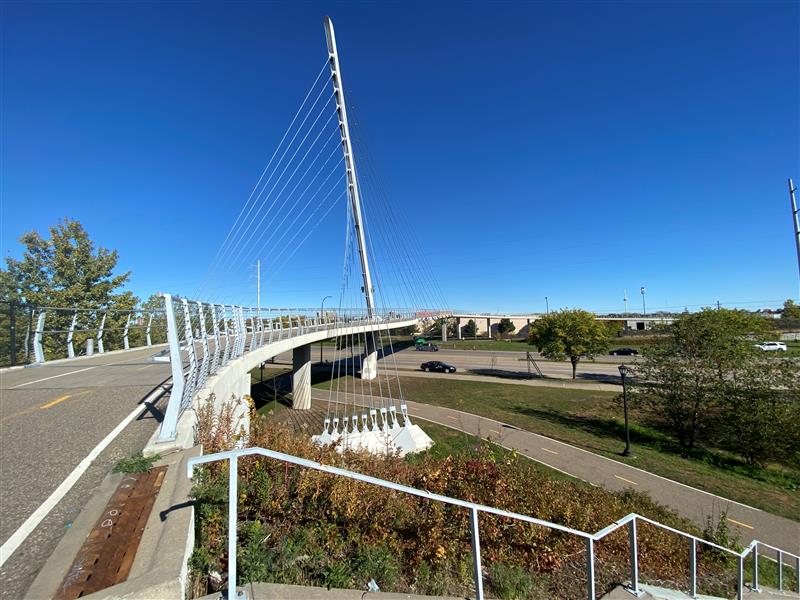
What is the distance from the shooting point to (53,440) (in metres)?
5.11

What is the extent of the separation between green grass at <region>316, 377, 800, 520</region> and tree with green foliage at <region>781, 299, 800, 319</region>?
71.7 meters

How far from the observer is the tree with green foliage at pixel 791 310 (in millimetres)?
68625

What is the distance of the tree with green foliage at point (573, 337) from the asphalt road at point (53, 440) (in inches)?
1314

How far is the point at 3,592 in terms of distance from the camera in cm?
244

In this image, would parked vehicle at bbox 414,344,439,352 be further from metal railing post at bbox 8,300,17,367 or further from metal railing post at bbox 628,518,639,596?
metal railing post at bbox 628,518,639,596

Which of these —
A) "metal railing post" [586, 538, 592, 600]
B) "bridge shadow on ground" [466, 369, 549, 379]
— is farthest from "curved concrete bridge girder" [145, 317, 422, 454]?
"bridge shadow on ground" [466, 369, 549, 379]

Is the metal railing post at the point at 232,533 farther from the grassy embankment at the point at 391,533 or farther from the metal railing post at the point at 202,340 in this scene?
the metal railing post at the point at 202,340

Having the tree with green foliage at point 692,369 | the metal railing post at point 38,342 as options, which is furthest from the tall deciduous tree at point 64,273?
the tree with green foliage at point 692,369

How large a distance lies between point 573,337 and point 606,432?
16640 millimetres

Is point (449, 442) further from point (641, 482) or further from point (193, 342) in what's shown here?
point (193, 342)

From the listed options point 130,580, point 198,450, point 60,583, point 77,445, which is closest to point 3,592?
point 60,583

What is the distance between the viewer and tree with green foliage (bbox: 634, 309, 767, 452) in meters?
17.0

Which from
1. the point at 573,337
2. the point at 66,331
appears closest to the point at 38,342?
the point at 66,331

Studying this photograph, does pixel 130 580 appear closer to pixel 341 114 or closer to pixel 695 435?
pixel 695 435
